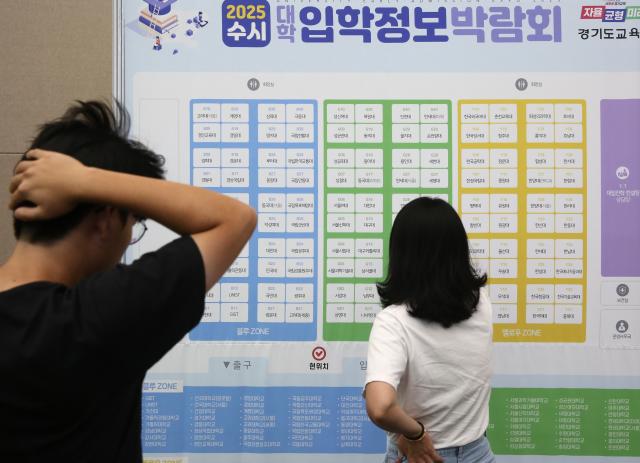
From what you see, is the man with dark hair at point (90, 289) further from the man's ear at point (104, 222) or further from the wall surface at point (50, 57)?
the wall surface at point (50, 57)

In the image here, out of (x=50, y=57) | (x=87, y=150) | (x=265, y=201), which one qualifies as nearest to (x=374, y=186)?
(x=265, y=201)

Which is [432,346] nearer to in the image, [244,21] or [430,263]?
[430,263]

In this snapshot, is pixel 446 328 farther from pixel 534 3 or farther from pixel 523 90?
pixel 534 3

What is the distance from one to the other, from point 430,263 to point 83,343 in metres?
0.87

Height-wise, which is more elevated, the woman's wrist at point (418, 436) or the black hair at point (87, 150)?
the black hair at point (87, 150)

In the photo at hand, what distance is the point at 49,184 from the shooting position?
2.26 ft

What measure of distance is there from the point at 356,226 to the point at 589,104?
2.80 ft

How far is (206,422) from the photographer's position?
6.30 ft

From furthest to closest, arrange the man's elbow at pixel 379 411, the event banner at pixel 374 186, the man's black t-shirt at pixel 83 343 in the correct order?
1. the event banner at pixel 374 186
2. the man's elbow at pixel 379 411
3. the man's black t-shirt at pixel 83 343

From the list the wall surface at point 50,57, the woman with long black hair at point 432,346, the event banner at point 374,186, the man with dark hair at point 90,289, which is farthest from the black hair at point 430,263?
the wall surface at point 50,57

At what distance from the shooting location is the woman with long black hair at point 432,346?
1.30 metres

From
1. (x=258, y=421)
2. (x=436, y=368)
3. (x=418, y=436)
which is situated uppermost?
(x=436, y=368)

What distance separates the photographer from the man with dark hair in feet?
2.17

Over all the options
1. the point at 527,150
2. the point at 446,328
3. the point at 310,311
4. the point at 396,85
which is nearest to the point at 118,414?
the point at 446,328
